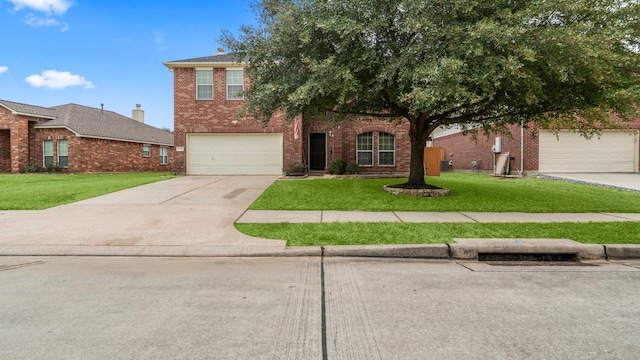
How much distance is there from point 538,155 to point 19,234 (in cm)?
2009

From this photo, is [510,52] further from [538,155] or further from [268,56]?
[538,155]

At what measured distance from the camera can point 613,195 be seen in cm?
1102

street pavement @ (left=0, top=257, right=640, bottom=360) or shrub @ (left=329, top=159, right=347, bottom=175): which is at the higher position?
shrub @ (left=329, top=159, right=347, bottom=175)

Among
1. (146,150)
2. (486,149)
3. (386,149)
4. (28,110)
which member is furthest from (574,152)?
(28,110)

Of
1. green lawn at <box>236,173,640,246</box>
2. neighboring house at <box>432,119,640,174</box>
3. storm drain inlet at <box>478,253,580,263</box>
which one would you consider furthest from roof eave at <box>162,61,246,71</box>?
storm drain inlet at <box>478,253,580,263</box>

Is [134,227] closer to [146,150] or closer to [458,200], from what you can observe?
[458,200]

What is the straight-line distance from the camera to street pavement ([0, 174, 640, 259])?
17.6 feet

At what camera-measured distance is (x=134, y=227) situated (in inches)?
267

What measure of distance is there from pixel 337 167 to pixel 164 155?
1863 centimetres

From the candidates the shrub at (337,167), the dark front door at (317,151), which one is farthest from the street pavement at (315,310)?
the dark front door at (317,151)

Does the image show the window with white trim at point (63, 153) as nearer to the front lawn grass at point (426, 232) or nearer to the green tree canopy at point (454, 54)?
the green tree canopy at point (454, 54)

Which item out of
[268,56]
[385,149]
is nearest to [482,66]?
[268,56]

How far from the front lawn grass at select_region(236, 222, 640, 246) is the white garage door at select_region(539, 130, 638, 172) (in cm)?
1263

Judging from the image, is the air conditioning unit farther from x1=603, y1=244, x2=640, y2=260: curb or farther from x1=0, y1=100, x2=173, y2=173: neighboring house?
x1=0, y1=100, x2=173, y2=173: neighboring house
